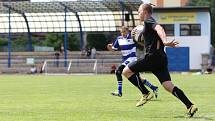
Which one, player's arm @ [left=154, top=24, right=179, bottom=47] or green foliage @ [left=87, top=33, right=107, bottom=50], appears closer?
player's arm @ [left=154, top=24, right=179, bottom=47]

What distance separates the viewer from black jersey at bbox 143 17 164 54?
1147 centimetres

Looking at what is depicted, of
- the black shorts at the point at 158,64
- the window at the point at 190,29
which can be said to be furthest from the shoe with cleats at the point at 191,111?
the window at the point at 190,29

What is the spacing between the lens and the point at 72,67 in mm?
56781

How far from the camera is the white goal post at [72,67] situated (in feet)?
183

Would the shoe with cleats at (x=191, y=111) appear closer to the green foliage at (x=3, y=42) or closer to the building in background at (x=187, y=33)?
the building in background at (x=187, y=33)

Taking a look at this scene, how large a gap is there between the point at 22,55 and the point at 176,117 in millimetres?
56132

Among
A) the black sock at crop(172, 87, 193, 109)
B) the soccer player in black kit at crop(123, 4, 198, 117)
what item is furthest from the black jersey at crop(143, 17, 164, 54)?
the black sock at crop(172, 87, 193, 109)

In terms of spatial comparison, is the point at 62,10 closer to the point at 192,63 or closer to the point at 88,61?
the point at 88,61

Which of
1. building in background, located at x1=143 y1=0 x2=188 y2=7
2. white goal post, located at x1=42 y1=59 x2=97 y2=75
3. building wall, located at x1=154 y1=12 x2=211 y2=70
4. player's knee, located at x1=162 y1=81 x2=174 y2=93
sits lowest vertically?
white goal post, located at x1=42 y1=59 x2=97 y2=75

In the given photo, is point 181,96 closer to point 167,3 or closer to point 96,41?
point 167,3

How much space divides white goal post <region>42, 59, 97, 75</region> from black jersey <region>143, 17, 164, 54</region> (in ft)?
142

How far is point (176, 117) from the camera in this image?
1120 cm

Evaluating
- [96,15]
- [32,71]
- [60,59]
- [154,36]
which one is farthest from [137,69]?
[96,15]

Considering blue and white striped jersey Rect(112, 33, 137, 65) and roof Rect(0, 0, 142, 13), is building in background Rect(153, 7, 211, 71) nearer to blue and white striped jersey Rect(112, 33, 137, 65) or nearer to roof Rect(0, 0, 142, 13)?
roof Rect(0, 0, 142, 13)
